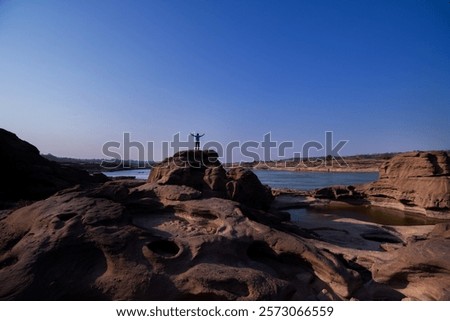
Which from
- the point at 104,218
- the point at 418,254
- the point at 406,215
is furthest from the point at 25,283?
the point at 406,215

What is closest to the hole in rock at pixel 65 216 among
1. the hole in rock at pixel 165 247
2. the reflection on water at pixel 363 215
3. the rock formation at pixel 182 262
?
the rock formation at pixel 182 262

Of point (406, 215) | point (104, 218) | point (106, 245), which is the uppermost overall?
point (104, 218)

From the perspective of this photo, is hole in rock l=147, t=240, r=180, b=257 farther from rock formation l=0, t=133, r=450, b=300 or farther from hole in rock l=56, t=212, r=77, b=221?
hole in rock l=56, t=212, r=77, b=221

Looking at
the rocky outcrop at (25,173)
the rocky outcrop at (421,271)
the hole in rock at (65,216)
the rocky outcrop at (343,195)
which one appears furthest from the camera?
the rocky outcrop at (343,195)

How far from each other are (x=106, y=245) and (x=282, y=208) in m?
18.6

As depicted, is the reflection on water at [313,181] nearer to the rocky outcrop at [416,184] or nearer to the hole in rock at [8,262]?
the rocky outcrop at [416,184]

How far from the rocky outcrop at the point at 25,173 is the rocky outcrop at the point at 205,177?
4.76m

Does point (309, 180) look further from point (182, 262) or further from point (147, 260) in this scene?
point (147, 260)

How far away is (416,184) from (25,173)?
26.1m

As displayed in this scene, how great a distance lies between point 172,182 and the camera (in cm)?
1106

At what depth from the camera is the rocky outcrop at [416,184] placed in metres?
18.7

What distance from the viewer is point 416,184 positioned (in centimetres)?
2042
